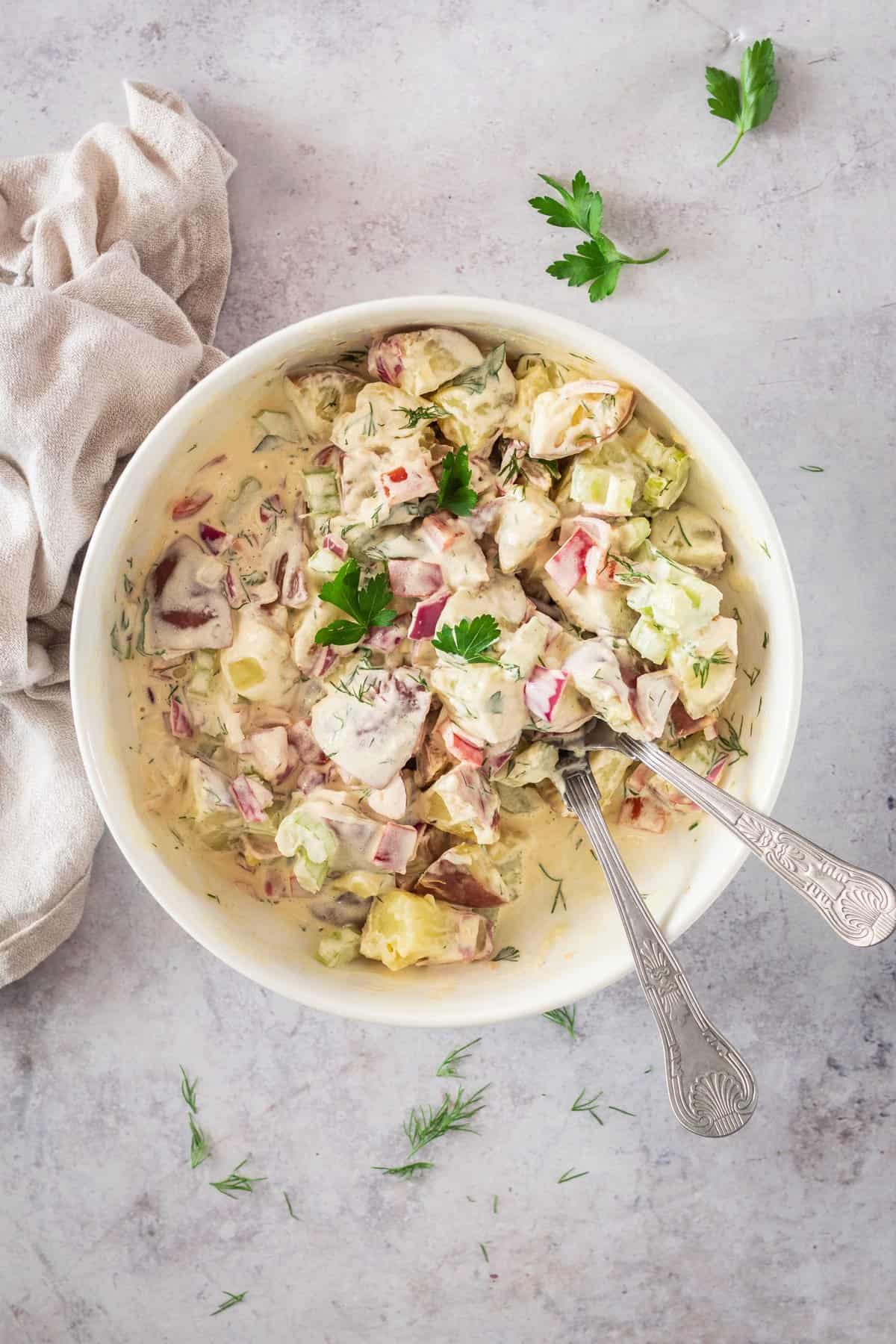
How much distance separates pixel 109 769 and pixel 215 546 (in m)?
0.49

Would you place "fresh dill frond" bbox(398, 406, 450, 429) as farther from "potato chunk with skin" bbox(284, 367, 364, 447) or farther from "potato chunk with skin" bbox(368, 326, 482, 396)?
"potato chunk with skin" bbox(284, 367, 364, 447)

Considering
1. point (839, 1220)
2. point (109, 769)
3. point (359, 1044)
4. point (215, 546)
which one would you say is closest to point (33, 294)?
point (215, 546)

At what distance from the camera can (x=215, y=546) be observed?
2.19 meters

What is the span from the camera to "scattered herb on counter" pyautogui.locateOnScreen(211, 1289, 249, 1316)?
2.58 metres

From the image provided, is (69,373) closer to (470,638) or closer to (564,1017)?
(470,638)

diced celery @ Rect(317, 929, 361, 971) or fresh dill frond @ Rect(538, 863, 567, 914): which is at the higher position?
fresh dill frond @ Rect(538, 863, 567, 914)

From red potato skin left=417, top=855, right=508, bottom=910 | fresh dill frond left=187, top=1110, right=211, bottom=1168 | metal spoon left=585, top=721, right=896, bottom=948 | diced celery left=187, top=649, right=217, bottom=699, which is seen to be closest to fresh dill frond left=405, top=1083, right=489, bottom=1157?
fresh dill frond left=187, top=1110, right=211, bottom=1168

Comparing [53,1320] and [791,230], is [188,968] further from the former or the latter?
[791,230]

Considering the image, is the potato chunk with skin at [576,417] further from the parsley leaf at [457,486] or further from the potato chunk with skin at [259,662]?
the potato chunk with skin at [259,662]

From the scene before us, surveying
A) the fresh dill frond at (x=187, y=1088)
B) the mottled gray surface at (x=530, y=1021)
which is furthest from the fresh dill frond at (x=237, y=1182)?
the fresh dill frond at (x=187, y=1088)

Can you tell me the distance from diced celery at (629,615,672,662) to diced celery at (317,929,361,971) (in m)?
0.84

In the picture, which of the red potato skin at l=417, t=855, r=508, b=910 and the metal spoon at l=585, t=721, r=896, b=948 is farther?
the red potato skin at l=417, t=855, r=508, b=910

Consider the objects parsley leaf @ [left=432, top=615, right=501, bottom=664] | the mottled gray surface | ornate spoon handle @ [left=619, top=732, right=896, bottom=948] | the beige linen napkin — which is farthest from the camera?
the mottled gray surface

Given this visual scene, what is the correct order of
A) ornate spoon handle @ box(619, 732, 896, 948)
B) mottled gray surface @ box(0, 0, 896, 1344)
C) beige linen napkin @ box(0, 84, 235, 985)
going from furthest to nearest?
mottled gray surface @ box(0, 0, 896, 1344)
beige linen napkin @ box(0, 84, 235, 985)
ornate spoon handle @ box(619, 732, 896, 948)
